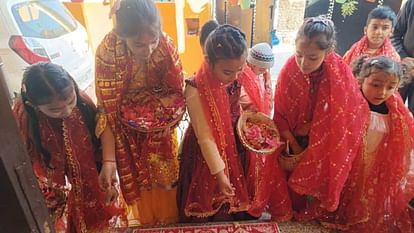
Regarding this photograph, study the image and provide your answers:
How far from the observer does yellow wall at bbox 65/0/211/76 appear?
2.64 metres

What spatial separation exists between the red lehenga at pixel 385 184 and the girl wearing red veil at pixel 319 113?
0.33ft

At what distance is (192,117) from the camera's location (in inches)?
42.7

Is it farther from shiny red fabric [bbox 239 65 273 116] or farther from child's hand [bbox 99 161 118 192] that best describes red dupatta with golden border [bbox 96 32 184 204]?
shiny red fabric [bbox 239 65 273 116]

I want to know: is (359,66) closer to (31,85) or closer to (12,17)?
(31,85)

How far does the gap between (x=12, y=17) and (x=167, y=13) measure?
134cm

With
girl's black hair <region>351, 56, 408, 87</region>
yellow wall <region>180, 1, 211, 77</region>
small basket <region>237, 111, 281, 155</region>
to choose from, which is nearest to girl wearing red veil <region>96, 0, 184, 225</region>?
small basket <region>237, 111, 281, 155</region>

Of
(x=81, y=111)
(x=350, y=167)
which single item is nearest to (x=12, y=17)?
(x=81, y=111)

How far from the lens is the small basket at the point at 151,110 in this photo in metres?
1.04

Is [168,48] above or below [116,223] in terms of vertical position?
above

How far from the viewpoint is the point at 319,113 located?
115 cm

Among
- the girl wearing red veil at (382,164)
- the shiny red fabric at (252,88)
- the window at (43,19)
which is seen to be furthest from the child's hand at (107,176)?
the window at (43,19)

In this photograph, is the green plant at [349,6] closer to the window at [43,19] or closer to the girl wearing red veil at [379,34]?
the girl wearing red veil at [379,34]

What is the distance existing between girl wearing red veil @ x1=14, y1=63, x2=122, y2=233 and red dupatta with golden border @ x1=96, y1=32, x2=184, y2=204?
3.0 inches

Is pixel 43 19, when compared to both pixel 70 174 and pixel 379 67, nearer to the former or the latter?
pixel 70 174
